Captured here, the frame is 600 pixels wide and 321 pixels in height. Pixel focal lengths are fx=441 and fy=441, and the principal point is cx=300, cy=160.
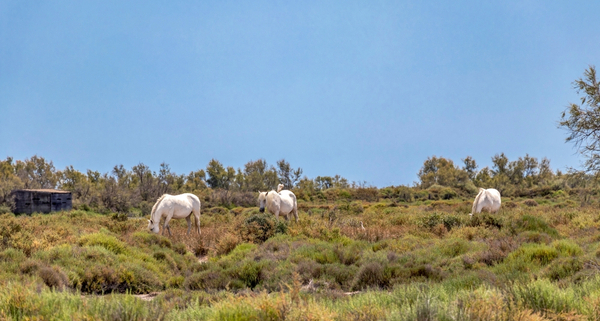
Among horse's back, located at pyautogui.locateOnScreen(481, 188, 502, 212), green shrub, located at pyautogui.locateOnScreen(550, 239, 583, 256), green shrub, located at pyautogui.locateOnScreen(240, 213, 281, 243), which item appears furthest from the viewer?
horse's back, located at pyautogui.locateOnScreen(481, 188, 502, 212)

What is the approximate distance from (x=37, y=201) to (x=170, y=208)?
1650cm

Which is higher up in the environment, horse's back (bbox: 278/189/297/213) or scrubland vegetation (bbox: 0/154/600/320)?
horse's back (bbox: 278/189/297/213)

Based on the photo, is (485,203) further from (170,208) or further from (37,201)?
(37,201)

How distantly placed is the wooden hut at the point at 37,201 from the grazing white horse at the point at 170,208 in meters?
14.9

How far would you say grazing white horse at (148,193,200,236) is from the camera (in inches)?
628

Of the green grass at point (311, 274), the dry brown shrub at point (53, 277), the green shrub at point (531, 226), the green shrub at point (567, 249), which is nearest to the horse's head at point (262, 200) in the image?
the green grass at point (311, 274)

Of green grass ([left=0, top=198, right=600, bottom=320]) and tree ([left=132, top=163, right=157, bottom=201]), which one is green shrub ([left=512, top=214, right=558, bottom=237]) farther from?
tree ([left=132, top=163, right=157, bottom=201])

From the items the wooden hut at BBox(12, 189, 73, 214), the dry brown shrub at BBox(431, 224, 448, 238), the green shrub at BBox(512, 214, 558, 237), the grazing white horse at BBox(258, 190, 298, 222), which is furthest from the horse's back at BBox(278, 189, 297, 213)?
the wooden hut at BBox(12, 189, 73, 214)

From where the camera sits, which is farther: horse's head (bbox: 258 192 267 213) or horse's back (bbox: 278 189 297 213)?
horse's back (bbox: 278 189 297 213)

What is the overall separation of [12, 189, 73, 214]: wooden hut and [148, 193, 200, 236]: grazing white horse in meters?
14.9

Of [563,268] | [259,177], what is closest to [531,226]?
[563,268]

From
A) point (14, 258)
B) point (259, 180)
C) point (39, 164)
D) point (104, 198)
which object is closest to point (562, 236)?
point (14, 258)

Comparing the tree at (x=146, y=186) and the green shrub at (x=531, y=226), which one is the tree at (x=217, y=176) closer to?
the tree at (x=146, y=186)

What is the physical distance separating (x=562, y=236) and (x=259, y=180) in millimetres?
49493
